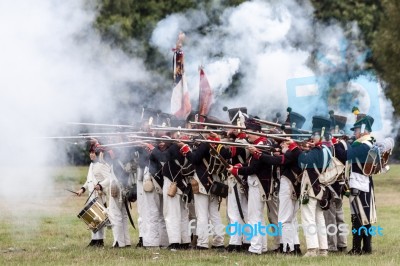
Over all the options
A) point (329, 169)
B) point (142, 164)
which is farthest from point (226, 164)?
point (142, 164)

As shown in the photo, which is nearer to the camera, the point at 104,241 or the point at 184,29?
the point at 104,241

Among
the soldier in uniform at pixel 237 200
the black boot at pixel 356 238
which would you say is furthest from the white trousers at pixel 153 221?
the black boot at pixel 356 238

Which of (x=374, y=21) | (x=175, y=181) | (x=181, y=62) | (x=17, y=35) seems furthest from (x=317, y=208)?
(x=374, y=21)

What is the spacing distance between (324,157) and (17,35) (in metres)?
4.95

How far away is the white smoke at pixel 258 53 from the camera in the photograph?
64.5ft

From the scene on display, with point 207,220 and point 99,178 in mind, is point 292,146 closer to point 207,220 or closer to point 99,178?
point 207,220

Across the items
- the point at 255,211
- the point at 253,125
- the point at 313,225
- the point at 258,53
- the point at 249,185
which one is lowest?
the point at 313,225

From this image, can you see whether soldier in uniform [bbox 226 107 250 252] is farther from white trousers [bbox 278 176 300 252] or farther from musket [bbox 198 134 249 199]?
white trousers [bbox 278 176 300 252]

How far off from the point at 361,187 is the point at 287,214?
4.02 ft

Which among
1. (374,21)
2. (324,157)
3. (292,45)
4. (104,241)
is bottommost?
(104,241)

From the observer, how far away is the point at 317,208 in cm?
1580

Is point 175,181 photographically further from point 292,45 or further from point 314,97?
point 292,45

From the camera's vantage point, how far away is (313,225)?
15.6 metres

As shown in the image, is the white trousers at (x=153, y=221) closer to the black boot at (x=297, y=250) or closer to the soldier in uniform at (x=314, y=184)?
the black boot at (x=297, y=250)
